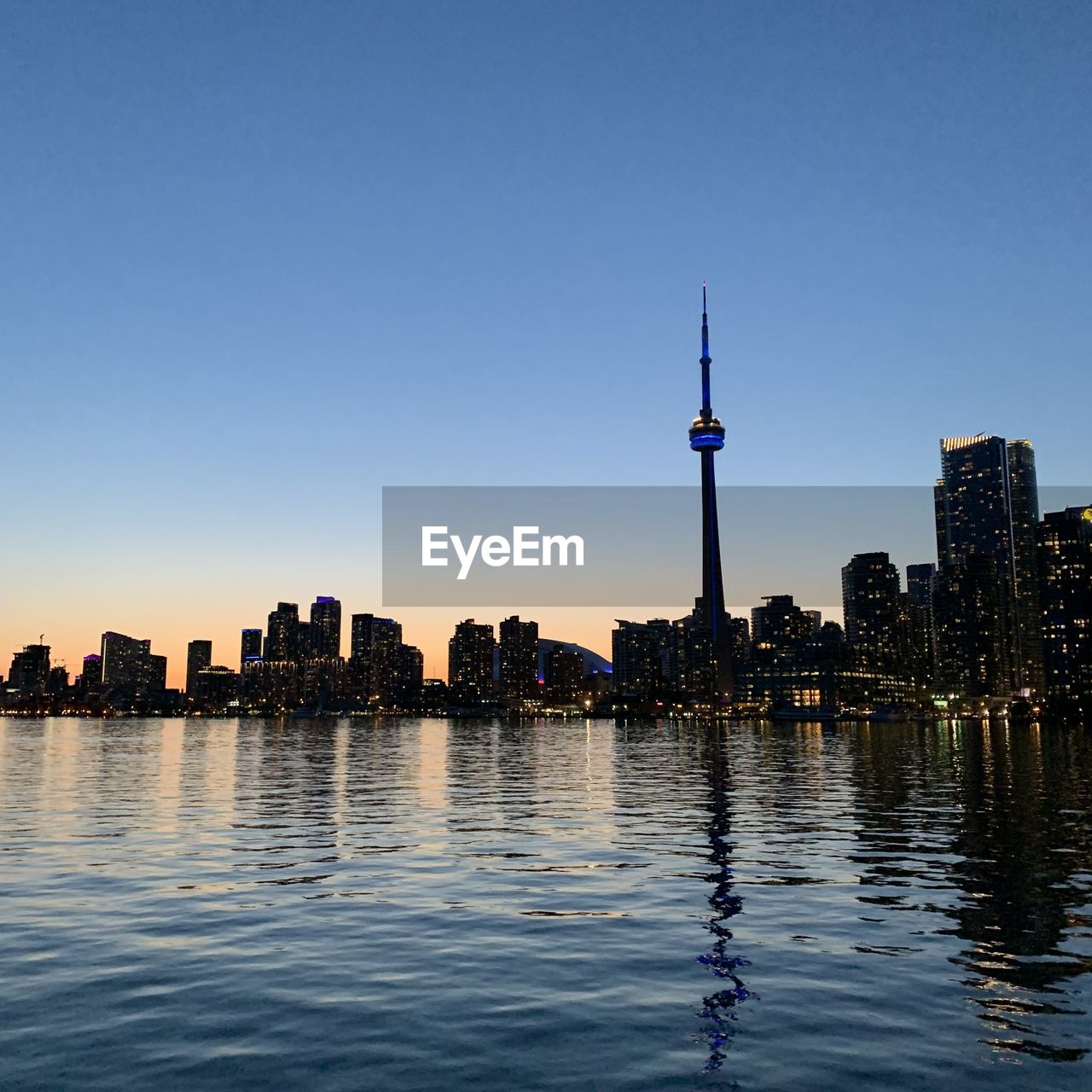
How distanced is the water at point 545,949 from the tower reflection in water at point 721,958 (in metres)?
A: 0.12

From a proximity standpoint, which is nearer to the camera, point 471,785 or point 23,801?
point 23,801

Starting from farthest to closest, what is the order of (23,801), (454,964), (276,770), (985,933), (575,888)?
(276,770)
(23,801)
(575,888)
(985,933)
(454,964)

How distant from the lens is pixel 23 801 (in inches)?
2552

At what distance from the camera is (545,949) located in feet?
78.8

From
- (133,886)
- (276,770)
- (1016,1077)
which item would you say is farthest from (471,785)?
(1016,1077)

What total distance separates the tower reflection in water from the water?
0.12 m

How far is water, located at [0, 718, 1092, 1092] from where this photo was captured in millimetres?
16203

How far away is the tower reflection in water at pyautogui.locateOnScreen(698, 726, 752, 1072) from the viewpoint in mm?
17484

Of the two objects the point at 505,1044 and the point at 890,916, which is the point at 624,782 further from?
the point at 505,1044

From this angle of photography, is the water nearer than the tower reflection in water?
Yes

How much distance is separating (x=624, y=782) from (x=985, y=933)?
188 feet

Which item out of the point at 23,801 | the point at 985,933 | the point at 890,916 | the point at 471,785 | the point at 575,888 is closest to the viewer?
the point at 985,933

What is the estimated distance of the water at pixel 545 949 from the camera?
53.2ft

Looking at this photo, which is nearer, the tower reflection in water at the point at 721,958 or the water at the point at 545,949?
the water at the point at 545,949
